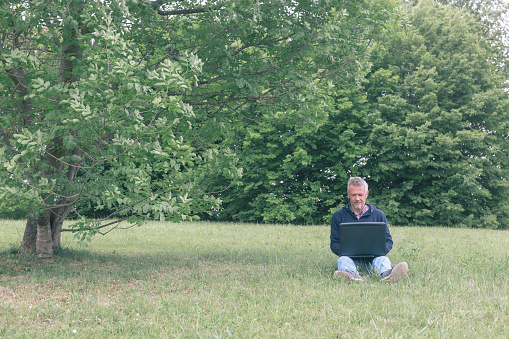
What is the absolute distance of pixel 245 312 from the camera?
4344 millimetres

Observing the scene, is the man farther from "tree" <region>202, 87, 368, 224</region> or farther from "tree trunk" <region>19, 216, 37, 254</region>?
"tree" <region>202, 87, 368, 224</region>

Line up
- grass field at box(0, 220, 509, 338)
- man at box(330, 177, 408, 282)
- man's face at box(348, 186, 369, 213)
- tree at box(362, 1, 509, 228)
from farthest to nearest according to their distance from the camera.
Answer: tree at box(362, 1, 509, 228)
man's face at box(348, 186, 369, 213)
man at box(330, 177, 408, 282)
grass field at box(0, 220, 509, 338)

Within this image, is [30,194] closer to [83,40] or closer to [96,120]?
[96,120]

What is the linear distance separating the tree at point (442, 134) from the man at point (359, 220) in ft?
48.7

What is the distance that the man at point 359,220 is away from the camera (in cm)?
→ 553

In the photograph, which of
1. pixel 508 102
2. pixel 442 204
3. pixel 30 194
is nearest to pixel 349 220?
pixel 30 194

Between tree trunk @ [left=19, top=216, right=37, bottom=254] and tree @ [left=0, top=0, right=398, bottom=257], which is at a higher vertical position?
tree @ [left=0, top=0, right=398, bottom=257]

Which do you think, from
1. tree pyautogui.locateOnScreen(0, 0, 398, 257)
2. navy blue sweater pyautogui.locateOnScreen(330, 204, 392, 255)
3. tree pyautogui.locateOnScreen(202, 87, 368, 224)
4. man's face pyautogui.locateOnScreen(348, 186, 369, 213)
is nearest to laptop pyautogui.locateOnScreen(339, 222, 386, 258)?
navy blue sweater pyautogui.locateOnScreen(330, 204, 392, 255)

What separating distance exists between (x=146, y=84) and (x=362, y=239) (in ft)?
12.1

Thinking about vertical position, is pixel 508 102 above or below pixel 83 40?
above

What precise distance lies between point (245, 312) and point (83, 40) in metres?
4.52

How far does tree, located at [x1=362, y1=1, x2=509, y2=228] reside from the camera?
1992 centimetres

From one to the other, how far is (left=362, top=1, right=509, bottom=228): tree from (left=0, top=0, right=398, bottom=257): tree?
14.4 m

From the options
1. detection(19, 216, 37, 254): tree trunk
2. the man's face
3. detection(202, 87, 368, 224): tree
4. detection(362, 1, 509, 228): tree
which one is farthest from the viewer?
detection(202, 87, 368, 224): tree
